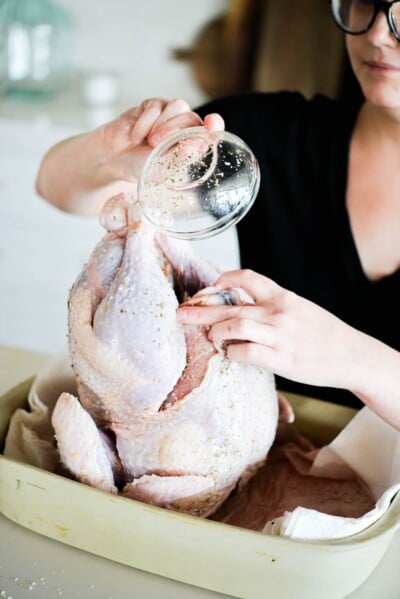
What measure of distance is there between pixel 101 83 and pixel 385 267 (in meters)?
1.48

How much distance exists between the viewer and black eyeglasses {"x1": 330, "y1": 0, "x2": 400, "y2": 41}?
0.92 metres

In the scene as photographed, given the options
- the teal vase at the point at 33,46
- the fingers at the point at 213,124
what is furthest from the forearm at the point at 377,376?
the teal vase at the point at 33,46

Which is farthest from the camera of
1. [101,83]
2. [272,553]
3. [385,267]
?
[101,83]

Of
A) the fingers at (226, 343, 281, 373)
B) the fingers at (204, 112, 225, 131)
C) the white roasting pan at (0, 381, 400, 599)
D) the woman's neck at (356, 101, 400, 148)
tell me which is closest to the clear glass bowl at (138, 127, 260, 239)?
the fingers at (204, 112, 225, 131)

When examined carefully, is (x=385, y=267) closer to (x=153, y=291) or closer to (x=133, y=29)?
(x=153, y=291)

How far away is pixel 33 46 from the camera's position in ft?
7.73

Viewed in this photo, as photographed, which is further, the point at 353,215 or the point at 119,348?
the point at 353,215

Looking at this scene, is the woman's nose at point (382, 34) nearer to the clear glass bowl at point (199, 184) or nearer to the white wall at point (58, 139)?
the clear glass bowl at point (199, 184)

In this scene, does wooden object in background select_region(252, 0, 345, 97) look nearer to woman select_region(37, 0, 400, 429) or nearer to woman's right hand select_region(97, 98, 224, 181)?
woman select_region(37, 0, 400, 429)

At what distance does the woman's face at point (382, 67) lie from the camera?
0.93 meters

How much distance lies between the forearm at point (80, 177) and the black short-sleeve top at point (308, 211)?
242 mm

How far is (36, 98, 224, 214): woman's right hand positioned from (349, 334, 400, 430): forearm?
256 mm

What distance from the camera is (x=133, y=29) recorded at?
7.89ft

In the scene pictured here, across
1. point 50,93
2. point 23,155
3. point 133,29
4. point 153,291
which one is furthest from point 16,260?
point 153,291
